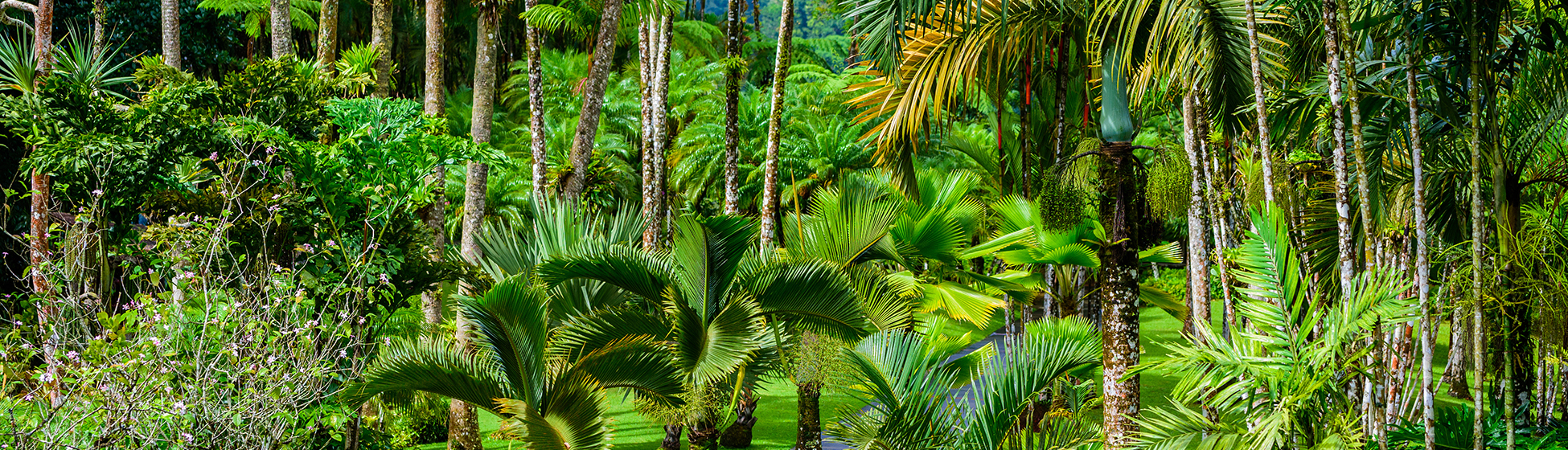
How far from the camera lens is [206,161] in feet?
24.2

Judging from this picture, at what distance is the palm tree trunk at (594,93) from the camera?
1075cm

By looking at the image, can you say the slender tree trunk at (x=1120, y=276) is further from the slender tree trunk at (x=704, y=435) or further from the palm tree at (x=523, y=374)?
the slender tree trunk at (x=704, y=435)

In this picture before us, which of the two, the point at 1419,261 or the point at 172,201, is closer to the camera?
the point at 1419,261

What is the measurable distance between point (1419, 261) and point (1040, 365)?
2.11 meters

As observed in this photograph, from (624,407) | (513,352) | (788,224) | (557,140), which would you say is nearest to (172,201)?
(513,352)

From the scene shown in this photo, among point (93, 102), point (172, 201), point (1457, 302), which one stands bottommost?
point (1457, 302)

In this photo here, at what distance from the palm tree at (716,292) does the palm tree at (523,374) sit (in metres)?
0.39

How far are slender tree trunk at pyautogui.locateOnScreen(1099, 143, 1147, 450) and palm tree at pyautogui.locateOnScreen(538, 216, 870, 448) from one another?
1.71m

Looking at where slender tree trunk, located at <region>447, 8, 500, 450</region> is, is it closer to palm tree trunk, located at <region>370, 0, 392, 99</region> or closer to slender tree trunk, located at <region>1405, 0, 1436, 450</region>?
palm tree trunk, located at <region>370, 0, 392, 99</region>

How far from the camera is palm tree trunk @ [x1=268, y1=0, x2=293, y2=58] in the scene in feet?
33.7

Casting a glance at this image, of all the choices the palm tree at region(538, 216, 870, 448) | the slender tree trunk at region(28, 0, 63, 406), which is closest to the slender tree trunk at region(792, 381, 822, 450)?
the palm tree at region(538, 216, 870, 448)

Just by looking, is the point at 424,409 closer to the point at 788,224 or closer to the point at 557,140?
the point at 788,224

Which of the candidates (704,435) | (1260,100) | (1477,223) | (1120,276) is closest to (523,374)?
(704,435)

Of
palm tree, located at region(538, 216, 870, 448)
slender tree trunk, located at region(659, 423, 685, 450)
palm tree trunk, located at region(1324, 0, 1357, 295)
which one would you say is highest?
palm tree trunk, located at region(1324, 0, 1357, 295)
